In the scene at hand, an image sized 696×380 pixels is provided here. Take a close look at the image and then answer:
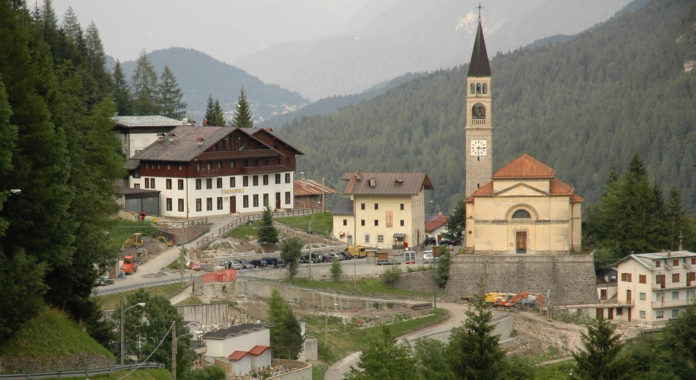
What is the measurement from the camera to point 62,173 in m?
43.2

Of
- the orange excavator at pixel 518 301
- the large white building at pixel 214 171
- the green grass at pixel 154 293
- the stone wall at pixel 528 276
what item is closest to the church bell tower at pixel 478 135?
the stone wall at pixel 528 276

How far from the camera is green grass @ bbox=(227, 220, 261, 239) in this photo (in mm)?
86625

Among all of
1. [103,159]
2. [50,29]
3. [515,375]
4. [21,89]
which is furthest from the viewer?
[50,29]

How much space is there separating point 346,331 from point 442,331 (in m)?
6.68

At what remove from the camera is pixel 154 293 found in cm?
6688

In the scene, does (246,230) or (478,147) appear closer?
(246,230)

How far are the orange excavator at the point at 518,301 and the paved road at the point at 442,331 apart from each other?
7.54ft

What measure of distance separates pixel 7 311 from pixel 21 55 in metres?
10.3

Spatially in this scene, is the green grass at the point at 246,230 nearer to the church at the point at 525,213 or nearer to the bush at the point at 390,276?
the bush at the point at 390,276

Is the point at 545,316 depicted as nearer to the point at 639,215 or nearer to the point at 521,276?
the point at 521,276

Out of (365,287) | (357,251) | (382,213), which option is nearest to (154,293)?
(365,287)

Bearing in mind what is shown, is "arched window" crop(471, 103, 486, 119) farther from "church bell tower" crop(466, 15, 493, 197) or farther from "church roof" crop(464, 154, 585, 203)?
"church roof" crop(464, 154, 585, 203)

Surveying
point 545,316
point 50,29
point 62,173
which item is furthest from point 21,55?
point 50,29

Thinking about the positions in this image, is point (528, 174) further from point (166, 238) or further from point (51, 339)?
point (51, 339)
